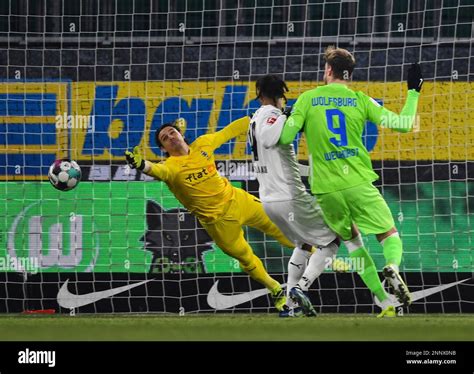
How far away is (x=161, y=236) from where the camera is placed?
13.7 meters

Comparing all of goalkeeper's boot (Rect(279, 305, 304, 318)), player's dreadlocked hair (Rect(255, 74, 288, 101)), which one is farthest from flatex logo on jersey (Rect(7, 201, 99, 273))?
player's dreadlocked hair (Rect(255, 74, 288, 101))

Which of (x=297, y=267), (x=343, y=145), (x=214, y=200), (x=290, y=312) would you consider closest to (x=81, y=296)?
(x=214, y=200)

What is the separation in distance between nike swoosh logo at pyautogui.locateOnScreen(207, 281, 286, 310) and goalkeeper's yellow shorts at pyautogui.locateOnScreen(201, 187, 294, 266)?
10.1 ft

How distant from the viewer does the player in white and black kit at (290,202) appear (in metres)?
9.39

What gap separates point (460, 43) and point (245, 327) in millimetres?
6045

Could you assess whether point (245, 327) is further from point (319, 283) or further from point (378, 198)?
point (319, 283)

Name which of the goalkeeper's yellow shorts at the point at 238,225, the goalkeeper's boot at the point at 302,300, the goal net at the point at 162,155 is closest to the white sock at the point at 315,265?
the goalkeeper's boot at the point at 302,300

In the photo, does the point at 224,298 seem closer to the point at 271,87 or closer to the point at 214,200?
the point at 214,200

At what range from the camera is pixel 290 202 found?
9539 mm

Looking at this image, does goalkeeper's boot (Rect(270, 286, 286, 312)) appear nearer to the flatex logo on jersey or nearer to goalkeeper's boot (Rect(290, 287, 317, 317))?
goalkeeper's boot (Rect(290, 287, 317, 317))

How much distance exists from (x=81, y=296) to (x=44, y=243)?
80 centimetres

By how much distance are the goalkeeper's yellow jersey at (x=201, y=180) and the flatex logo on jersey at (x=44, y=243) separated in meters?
3.28

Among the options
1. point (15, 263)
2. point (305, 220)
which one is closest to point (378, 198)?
point (305, 220)
